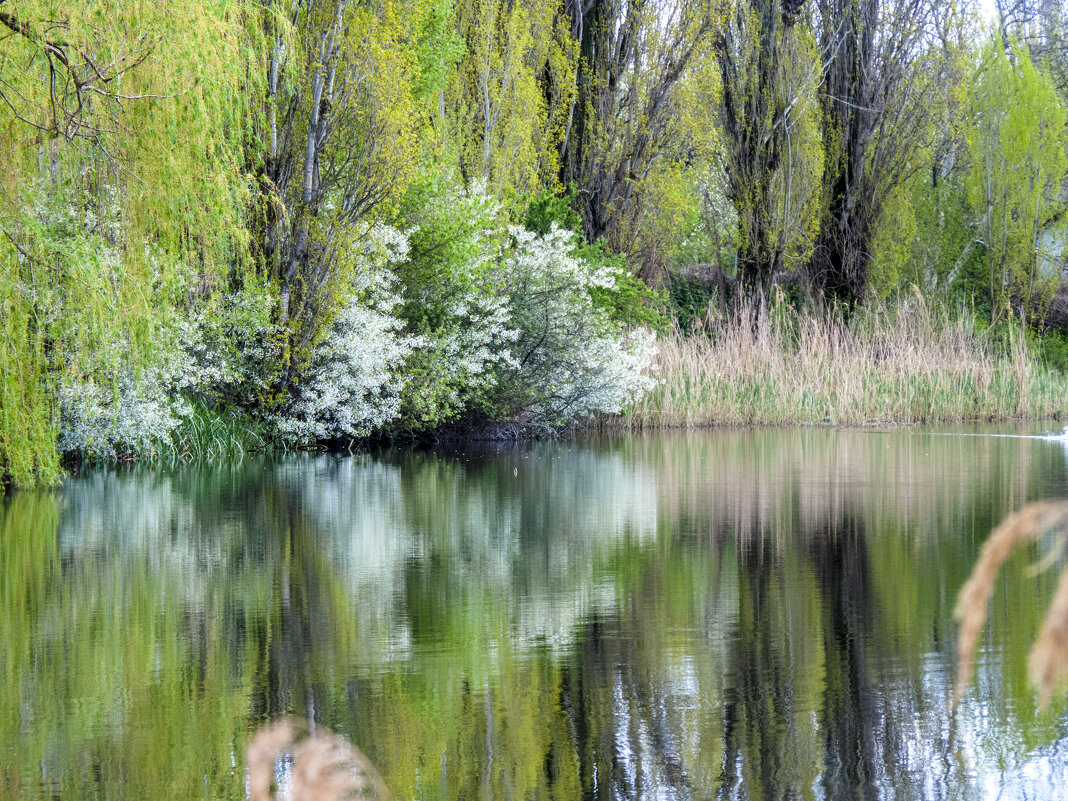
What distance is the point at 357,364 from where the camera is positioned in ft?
50.4

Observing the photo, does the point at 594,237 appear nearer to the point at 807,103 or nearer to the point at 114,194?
the point at 807,103

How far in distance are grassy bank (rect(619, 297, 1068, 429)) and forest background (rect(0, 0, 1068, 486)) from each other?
0.07m

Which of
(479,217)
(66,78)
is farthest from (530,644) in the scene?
(479,217)

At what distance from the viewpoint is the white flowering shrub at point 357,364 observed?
15383mm

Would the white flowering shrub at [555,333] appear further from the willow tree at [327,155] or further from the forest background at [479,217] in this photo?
the willow tree at [327,155]

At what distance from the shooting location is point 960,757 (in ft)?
12.0

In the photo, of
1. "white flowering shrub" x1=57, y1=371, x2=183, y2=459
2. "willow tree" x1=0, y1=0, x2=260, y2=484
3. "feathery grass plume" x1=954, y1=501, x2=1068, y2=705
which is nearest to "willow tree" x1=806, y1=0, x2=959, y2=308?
"white flowering shrub" x1=57, y1=371, x2=183, y2=459

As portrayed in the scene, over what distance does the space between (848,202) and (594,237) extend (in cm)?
658

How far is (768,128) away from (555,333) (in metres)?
9.31

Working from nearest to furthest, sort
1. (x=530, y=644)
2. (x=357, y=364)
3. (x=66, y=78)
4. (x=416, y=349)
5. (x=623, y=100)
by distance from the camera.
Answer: (x=530, y=644) < (x=66, y=78) < (x=357, y=364) < (x=416, y=349) < (x=623, y=100)

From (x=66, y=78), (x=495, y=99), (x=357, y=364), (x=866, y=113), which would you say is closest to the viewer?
(x=66, y=78)

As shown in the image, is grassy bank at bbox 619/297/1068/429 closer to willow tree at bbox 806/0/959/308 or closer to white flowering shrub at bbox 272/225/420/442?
willow tree at bbox 806/0/959/308

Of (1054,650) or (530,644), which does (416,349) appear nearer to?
(530,644)

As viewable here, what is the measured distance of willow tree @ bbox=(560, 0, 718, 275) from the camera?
22.7m
